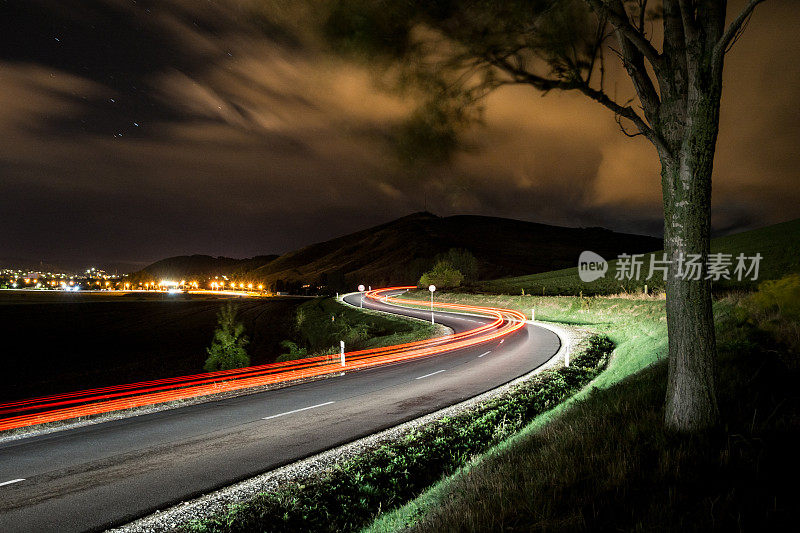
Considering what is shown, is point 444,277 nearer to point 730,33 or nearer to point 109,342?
point 109,342

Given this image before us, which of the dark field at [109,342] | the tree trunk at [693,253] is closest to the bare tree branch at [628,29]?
Answer: the tree trunk at [693,253]

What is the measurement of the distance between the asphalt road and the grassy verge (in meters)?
0.98

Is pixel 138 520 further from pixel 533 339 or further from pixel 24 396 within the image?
pixel 24 396

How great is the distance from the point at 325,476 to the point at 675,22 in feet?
27.6

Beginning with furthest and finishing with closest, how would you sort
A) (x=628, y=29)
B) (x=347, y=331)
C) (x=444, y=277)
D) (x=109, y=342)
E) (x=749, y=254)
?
(x=444, y=277) < (x=109, y=342) < (x=749, y=254) < (x=347, y=331) < (x=628, y=29)

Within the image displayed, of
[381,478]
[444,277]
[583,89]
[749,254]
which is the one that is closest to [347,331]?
[444,277]

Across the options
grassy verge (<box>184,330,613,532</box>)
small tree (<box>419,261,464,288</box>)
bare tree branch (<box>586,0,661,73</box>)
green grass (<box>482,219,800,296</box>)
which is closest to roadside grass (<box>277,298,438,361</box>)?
green grass (<box>482,219,800,296</box>)

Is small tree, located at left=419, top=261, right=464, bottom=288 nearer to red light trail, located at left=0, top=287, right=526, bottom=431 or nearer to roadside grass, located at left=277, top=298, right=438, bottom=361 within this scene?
roadside grass, located at left=277, top=298, right=438, bottom=361

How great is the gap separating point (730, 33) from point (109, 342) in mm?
62067

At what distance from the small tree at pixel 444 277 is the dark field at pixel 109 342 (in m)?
22.1

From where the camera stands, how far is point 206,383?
1541cm

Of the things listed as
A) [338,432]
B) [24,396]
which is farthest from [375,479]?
[24,396]

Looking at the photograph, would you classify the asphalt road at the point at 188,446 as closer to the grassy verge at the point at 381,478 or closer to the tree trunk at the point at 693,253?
the grassy verge at the point at 381,478

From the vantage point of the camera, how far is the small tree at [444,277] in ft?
207
